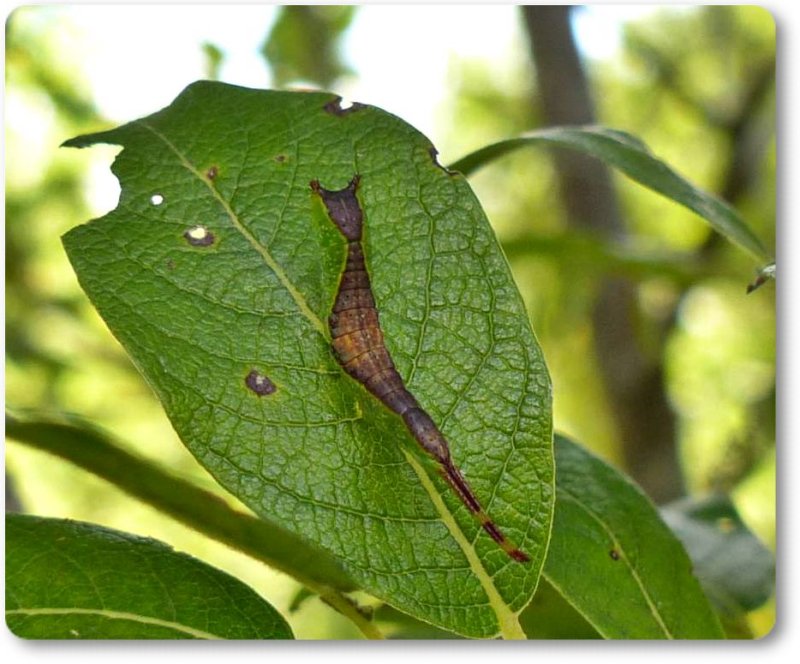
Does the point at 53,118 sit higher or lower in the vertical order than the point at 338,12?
lower

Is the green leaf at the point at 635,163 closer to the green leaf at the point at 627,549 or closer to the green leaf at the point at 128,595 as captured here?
the green leaf at the point at 627,549

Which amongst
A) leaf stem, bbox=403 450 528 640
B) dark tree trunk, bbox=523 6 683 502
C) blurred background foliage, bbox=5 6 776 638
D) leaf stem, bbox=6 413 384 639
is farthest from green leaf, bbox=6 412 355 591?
dark tree trunk, bbox=523 6 683 502

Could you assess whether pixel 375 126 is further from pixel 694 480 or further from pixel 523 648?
pixel 694 480

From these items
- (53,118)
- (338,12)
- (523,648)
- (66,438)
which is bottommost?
(523,648)

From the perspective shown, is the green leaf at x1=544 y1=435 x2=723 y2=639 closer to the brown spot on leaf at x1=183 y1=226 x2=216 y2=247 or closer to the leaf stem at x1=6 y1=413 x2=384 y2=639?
the leaf stem at x1=6 y1=413 x2=384 y2=639

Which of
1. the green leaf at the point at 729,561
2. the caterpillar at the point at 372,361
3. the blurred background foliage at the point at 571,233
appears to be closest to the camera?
the caterpillar at the point at 372,361

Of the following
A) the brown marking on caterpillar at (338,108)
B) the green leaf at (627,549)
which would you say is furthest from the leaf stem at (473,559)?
the brown marking on caterpillar at (338,108)

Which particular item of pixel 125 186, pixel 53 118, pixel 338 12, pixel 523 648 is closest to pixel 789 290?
pixel 523 648

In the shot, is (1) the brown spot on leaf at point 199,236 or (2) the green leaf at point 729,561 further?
(2) the green leaf at point 729,561
